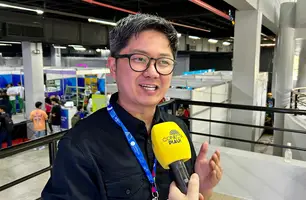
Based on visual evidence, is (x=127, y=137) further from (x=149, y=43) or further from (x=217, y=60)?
(x=217, y=60)

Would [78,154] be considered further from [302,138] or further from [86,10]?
[86,10]

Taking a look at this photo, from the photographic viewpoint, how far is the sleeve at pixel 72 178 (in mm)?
759

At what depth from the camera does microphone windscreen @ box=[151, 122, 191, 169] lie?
80 centimetres

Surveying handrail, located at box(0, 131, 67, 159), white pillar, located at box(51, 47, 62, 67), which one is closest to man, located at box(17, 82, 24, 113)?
white pillar, located at box(51, 47, 62, 67)

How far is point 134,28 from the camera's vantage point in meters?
0.91

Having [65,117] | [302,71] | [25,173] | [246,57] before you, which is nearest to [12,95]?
[65,117]

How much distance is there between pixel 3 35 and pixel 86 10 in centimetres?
358

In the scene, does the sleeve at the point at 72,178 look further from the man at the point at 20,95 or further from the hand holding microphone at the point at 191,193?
the man at the point at 20,95

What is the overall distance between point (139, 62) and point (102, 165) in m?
0.36

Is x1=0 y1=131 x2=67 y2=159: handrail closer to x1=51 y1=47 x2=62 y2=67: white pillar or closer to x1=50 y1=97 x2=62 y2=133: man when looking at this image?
x1=50 y1=97 x2=62 y2=133: man

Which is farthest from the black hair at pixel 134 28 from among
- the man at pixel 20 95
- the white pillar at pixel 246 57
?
the man at pixel 20 95

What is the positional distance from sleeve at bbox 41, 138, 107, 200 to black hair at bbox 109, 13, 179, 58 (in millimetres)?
382

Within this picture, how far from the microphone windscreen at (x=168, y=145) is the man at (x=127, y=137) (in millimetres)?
81

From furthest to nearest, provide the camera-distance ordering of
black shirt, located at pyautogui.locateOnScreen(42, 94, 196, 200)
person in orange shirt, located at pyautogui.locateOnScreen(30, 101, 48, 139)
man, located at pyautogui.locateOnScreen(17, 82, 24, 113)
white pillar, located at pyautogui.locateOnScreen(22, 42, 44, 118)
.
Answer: man, located at pyautogui.locateOnScreen(17, 82, 24, 113)
white pillar, located at pyautogui.locateOnScreen(22, 42, 44, 118)
person in orange shirt, located at pyautogui.locateOnScreen(30, 101, 48, 139)
black shirt, located at pyautogui.locateOnScreen(42, 94, 196, 200)
